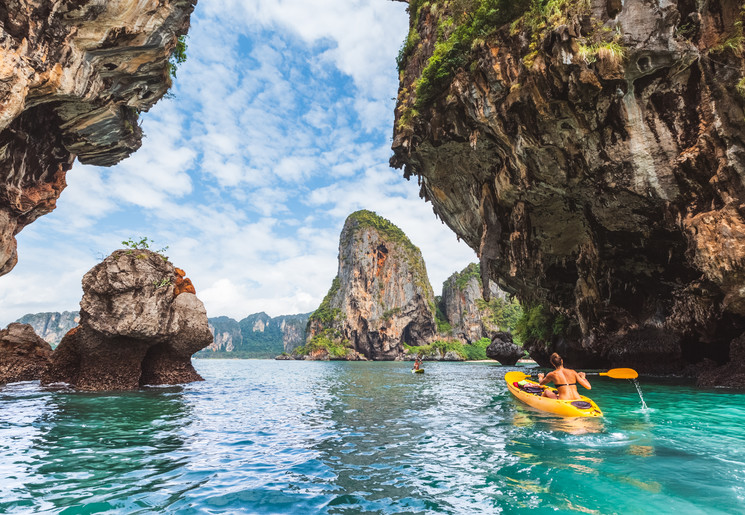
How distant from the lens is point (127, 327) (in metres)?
14.4

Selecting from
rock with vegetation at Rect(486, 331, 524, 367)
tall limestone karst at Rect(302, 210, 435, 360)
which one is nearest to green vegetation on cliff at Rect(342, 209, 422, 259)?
tall limestone karst at Rect(302, 210, 435, 360)

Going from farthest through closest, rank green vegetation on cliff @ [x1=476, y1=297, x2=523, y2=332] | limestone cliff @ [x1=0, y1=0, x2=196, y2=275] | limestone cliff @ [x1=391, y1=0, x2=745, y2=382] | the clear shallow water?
green vegetation on cliff @ [x1=476, y1=297, x2=523, y2=332] < limestone cliff @ [x1=391, y1=0, x2=745, y2=382] < limestone cliff @ [x1=0, y1=0, x2=196, y2=275] < the clear shallow water

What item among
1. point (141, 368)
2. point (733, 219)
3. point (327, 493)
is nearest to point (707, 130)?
point (733, 219)

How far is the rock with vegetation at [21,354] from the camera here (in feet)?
57.0

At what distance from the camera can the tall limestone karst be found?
310 ft

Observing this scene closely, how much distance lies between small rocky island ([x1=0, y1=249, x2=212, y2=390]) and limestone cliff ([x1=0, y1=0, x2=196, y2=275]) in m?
3.73

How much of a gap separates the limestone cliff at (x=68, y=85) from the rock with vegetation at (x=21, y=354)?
495cm

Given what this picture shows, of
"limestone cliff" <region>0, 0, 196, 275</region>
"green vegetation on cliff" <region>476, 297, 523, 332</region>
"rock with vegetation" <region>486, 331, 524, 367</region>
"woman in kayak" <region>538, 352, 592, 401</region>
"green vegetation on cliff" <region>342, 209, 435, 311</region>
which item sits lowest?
"rock with vegetation" <region>486, 331, 524, 367</region>

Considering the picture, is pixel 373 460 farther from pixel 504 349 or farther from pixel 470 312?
pixel 470 312

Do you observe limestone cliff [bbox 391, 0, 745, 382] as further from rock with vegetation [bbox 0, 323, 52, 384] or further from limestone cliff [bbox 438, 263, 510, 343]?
limestone cliff [bbox 438, 263, 510, 343]

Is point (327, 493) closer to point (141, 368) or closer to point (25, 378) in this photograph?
point (141, 368)

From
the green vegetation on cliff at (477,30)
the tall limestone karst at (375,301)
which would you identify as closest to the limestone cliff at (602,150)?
the green vegetation on cliff at (477,30)

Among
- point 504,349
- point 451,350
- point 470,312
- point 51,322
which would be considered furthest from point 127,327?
point 51,322

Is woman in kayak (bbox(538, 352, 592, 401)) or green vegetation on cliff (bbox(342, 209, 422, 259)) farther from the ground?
green vegetation on cliff (bbox(342, 209, 422, 259))
